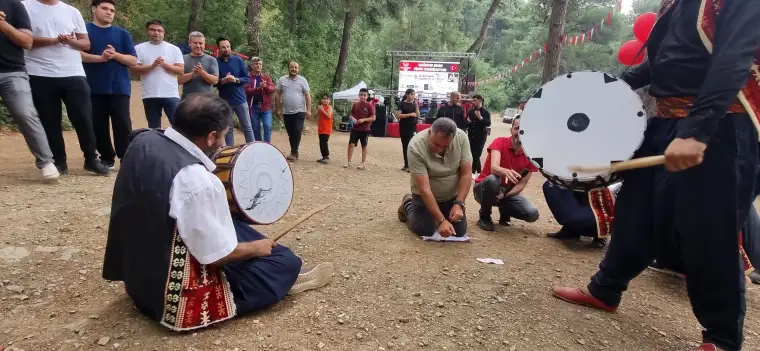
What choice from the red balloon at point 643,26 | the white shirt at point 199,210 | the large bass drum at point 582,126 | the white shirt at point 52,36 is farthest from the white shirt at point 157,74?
the red balloon at point 643,26

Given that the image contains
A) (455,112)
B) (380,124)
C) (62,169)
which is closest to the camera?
(62,169)

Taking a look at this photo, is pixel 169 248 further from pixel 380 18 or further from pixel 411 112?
pixel 380 18

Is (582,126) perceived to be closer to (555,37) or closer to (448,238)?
(448,238)

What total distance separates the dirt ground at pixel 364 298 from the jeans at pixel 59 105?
1.55 ft

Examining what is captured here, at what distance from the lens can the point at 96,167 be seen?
468 cm

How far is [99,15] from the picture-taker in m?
4.52

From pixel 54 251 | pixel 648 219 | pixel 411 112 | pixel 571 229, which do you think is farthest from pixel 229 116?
pixel 411 112

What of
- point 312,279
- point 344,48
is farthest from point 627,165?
point 344,48

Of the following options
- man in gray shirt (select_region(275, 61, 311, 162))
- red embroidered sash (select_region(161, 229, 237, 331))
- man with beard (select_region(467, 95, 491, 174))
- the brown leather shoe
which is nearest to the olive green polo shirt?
the brown leather shoe

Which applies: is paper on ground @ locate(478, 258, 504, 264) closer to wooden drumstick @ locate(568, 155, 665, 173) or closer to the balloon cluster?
wooden drumstick @ locate(568, 155, 665, 173)

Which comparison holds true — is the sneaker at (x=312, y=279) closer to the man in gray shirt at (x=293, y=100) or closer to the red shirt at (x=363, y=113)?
the man in gray shirt at (x=293, y=100)

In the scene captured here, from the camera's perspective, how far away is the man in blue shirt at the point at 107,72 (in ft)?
14.9

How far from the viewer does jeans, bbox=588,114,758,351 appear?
76.0 inches

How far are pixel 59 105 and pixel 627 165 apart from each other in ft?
15.7
